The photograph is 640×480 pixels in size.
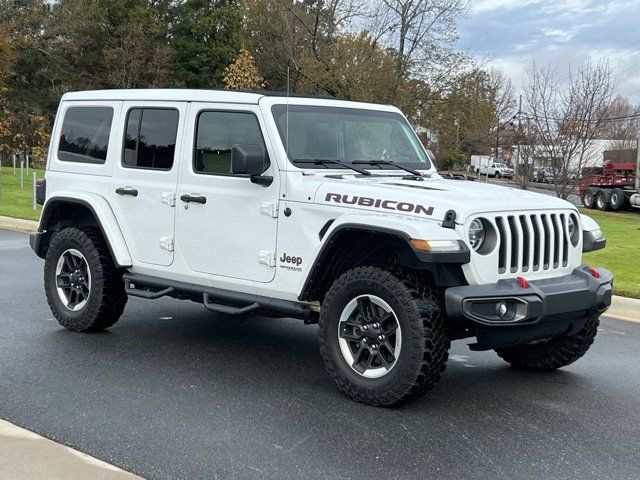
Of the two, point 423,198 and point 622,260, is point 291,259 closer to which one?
point 423,198

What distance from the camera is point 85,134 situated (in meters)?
6.27

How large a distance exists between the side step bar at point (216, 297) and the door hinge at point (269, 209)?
59 cm

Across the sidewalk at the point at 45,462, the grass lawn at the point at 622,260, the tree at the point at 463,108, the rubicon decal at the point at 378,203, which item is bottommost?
the sidewalk at the point at 45,462

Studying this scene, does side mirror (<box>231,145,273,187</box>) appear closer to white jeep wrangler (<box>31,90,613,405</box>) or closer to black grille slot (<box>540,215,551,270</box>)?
white jeep wrangler (<box>31,90,613,405</box>)

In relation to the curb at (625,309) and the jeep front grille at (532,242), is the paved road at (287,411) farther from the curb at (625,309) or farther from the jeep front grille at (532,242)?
the curb at (625,309)

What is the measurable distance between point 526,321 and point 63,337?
3.97m

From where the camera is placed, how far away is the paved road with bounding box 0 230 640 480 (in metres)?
3.63

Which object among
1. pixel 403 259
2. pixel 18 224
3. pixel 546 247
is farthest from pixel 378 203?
pixel 18 224

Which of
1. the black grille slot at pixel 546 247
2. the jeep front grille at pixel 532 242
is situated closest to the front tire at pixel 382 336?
the jeep front grille at pixel 532 242

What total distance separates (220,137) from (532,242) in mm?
2409

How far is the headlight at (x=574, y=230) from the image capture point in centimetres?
481

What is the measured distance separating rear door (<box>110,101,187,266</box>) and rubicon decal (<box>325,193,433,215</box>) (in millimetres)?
1531

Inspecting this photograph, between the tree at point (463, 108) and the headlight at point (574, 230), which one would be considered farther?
the tree at point (463, 108)

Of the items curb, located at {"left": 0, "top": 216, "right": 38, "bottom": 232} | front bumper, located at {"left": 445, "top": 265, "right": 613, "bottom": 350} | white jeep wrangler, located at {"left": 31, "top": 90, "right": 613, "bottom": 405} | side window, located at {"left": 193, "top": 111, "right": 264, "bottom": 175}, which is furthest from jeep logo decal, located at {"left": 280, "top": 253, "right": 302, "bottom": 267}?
curb, located at {"left": 0, "top": 216, "right": 38, "bottom": 232}
